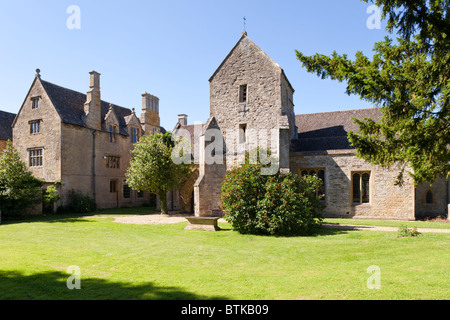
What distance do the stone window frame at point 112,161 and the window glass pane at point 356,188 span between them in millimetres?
22187

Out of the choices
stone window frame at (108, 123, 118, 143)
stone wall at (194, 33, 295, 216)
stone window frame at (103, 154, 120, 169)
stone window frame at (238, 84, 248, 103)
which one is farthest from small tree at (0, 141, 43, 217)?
stone window frame at (238, 84, 248, 103)

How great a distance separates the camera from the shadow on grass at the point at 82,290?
18.9 feet

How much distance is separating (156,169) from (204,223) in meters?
8.55

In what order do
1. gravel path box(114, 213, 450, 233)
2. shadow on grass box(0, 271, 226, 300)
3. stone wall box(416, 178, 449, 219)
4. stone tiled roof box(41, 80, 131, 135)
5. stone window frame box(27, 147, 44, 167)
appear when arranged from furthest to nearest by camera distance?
stone window frame box(27, 147, 44, 167)
stone tiled roof box(41, 80, 131, 135)
stone wall box(416, 178, 449, 219)
gravel path box(114, 213, 450, 233)
shadow on grass box(0, 271, 226, 300)

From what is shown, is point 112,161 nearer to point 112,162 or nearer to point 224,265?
point 112,162

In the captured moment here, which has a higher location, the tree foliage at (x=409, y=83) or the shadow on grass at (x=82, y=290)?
the tree foliage at (x=409, y=83)

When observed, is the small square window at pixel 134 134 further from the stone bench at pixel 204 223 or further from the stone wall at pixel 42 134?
the stone bench at pixel 204 223

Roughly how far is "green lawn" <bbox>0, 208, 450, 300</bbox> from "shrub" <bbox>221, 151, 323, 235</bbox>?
0.86 meters

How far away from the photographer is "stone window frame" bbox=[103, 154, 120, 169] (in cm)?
3008

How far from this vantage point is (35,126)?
90.8 ft

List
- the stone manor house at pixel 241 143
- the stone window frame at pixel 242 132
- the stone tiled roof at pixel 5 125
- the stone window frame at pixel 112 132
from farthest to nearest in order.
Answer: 1. the stone tiled roof at pixel 5 125
2. the stone window frame at pixel 112 132
3. the stone window frame at pixel 242 132
4. the stone manor house at pixel 241 143

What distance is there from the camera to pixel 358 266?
7945mm

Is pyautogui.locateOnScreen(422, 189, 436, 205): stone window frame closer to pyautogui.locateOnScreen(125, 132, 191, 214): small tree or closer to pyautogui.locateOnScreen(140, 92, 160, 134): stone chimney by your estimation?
pyautogui.locateOnScreen(125, 132, 191, 214): small tree

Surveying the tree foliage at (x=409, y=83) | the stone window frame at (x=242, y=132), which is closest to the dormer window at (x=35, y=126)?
the stone window frame at (x=242, y=132)
